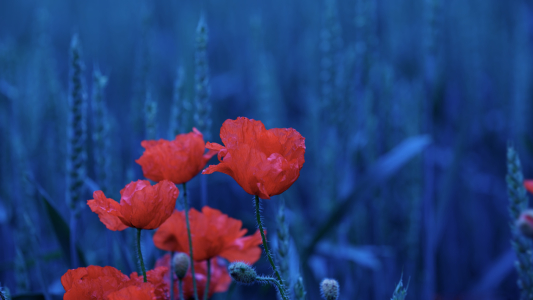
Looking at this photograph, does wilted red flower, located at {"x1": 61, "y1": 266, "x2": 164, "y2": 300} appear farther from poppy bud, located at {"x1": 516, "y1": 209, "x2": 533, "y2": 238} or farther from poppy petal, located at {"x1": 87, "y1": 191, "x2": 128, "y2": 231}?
poppy bud, located at {"x1": 516, "y1": 209, "x2": 533, "y2": 238}

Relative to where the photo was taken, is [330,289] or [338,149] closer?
[330,289]

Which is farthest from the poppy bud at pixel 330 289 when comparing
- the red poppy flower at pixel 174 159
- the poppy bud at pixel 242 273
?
the red poppy flower at pixel 174 159

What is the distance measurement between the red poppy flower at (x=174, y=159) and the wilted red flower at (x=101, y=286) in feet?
0.34

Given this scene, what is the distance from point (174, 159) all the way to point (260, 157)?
0.10 m

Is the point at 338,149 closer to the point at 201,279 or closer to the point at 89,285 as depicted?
the point at 201,279

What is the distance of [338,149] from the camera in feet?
2.79

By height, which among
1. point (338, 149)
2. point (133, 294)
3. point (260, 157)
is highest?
point (338, 149)

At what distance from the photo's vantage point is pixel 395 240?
3.76 feet

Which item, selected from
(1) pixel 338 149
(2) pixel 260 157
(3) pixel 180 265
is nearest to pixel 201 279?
(3) pixel 180 265

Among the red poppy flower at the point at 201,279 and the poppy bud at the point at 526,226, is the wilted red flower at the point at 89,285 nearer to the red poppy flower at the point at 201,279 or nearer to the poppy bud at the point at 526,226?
the red poppy flower at the point at 201,279

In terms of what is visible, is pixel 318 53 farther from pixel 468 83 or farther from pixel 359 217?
pixel 359 217

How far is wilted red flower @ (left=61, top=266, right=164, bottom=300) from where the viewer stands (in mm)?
319

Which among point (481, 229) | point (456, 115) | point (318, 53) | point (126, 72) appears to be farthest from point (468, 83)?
point (126, 72)

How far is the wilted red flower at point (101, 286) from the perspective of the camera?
319 mm
